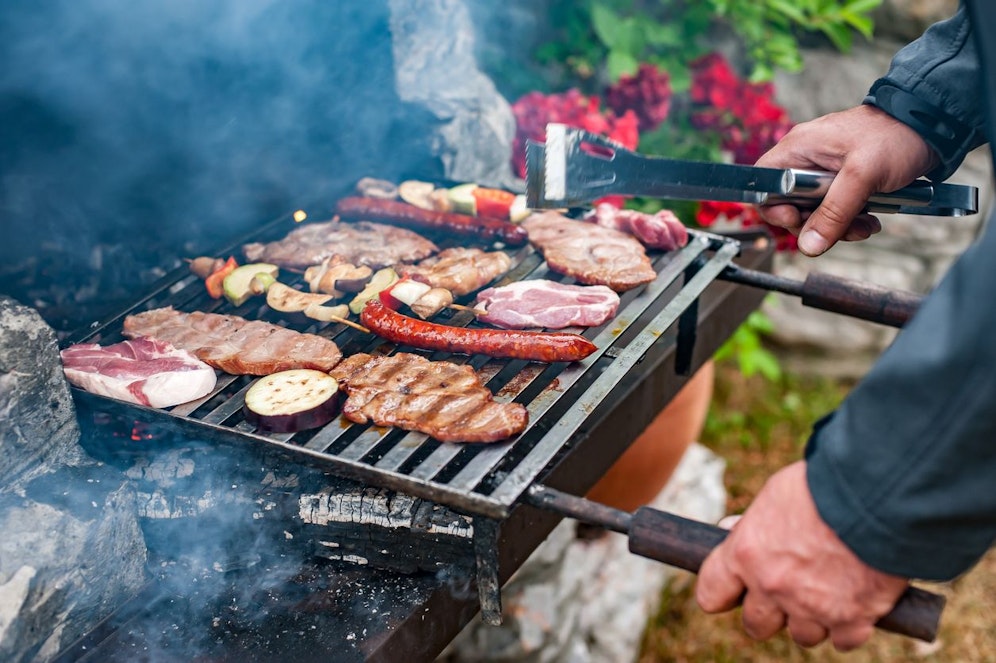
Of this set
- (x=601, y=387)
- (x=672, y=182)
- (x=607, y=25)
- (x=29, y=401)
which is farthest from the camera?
(x=607, y=25)

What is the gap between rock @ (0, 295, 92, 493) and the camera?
7.45 feet

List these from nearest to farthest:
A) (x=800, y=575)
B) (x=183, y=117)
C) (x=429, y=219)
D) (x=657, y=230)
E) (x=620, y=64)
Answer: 1. (x=800, y=575)
2. (x=657, y=230)
3. (x=429, y=219)
4. (x=183, y=117)
5. (x=620, y=64)

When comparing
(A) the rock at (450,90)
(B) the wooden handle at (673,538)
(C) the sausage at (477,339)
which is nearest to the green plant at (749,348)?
(A) the rock at (450,90)

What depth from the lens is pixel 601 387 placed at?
2445 millimetres

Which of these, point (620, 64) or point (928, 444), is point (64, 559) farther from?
point (620, 64)

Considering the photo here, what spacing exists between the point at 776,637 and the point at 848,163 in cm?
309

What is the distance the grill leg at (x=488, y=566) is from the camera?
7.22ft

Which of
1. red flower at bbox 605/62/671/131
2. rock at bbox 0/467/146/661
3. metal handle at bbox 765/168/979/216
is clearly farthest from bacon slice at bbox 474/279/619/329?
red flower at bbox 605/62/671/131

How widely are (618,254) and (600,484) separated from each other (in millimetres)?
1462

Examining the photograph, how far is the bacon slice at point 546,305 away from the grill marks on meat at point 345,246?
53 centimetres

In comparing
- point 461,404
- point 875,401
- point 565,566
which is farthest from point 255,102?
point 875,401

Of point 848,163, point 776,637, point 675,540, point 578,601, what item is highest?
point 848,163

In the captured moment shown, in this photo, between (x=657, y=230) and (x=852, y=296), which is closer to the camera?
(x=852, y=296)

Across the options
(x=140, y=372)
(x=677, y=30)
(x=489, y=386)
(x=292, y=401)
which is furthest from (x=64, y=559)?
(x=677, y=30)
